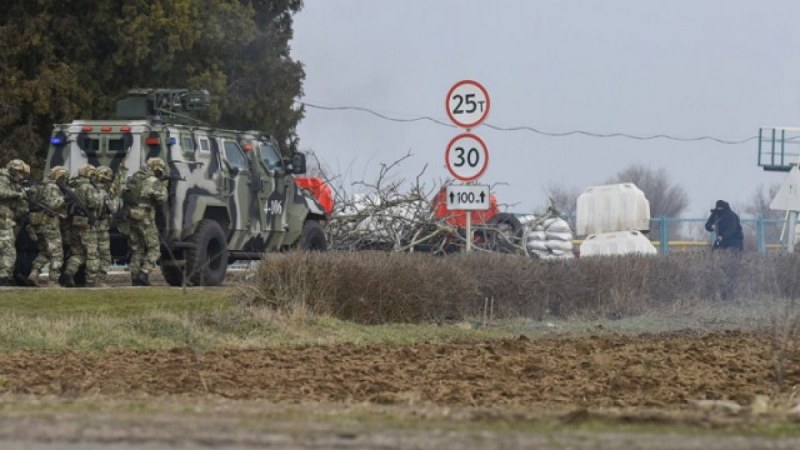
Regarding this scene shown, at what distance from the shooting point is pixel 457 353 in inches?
587

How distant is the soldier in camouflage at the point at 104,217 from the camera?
21422mm

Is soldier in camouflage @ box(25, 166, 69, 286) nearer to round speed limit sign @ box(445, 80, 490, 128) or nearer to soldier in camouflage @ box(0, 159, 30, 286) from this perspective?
soldier in camouflage @ box(0, 159, 30, 286)

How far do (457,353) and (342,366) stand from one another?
1911mm

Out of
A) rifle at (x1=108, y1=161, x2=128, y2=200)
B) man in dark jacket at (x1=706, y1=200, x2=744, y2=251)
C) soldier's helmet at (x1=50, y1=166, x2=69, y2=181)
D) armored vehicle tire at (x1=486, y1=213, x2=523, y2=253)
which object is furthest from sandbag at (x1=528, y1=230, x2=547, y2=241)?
soldier's helmet at (x1=50, y1=166, x2=69, y2=181)

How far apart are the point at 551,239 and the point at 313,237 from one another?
8.50 metres

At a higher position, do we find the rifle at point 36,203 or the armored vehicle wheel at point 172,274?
the rifle at point 36,203

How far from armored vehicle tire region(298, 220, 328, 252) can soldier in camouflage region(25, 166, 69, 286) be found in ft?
16.2

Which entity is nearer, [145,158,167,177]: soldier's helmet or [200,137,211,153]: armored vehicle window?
[145,158,167,177]: soldier's helmet

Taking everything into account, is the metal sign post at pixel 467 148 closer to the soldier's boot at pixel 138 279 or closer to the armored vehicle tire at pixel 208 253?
the armored vehicle tire at pixel 208 253

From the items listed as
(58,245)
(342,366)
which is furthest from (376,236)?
(342,366)

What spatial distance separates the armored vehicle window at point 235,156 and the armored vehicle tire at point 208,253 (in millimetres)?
1144

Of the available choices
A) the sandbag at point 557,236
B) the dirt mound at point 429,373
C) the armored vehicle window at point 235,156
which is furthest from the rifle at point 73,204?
the sandbag at point 557,236

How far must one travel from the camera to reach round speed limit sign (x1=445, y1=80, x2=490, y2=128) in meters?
19.5

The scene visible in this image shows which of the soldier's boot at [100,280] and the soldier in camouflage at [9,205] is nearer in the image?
the soldier in camouflage at [9,205]
